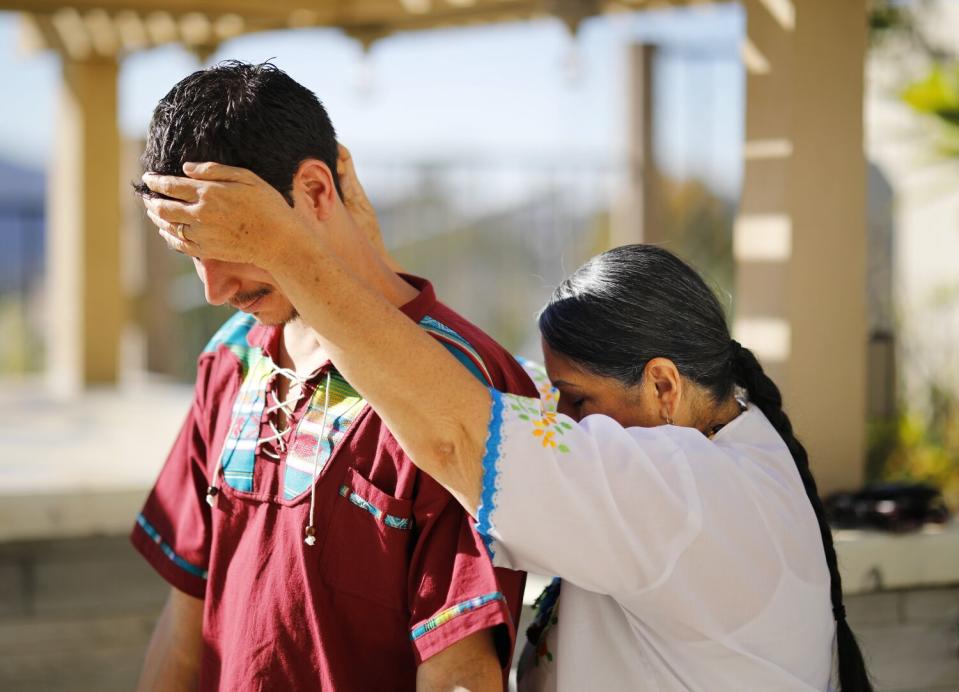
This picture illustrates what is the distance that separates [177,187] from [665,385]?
0.79 meters

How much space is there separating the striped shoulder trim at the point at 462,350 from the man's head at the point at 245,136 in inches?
7.9

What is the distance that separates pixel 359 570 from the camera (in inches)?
58.8

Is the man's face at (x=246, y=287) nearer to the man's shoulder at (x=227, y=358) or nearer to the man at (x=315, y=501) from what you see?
the man at (x=315, y=501)

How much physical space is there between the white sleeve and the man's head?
1.23ft

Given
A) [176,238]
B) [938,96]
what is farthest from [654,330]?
[938,96]

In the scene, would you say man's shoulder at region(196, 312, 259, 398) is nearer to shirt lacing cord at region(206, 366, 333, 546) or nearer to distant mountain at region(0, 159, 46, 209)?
shirt lacing cord at region(206, 366, 333, 546)

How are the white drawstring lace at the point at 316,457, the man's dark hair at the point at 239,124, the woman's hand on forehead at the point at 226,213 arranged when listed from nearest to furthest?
the woman's hand on forehead at the point at 226,213
the man's dark hair at the point at 239,124
the white drawstring lace at the point at 316,457

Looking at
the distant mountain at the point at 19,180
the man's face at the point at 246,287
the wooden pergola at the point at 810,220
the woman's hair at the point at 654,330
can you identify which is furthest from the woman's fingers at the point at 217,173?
the distant mountain at the point at 19,180

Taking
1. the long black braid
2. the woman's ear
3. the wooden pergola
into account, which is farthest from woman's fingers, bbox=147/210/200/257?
the wooden pergola

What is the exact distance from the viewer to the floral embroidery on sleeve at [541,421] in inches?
56.5

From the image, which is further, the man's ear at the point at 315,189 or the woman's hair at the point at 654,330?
the woman's hair at the point at 654,330

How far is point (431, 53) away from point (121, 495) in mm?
13762

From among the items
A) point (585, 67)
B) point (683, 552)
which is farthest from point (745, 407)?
point (585, 67)

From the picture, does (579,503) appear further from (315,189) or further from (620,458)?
(315,189)
